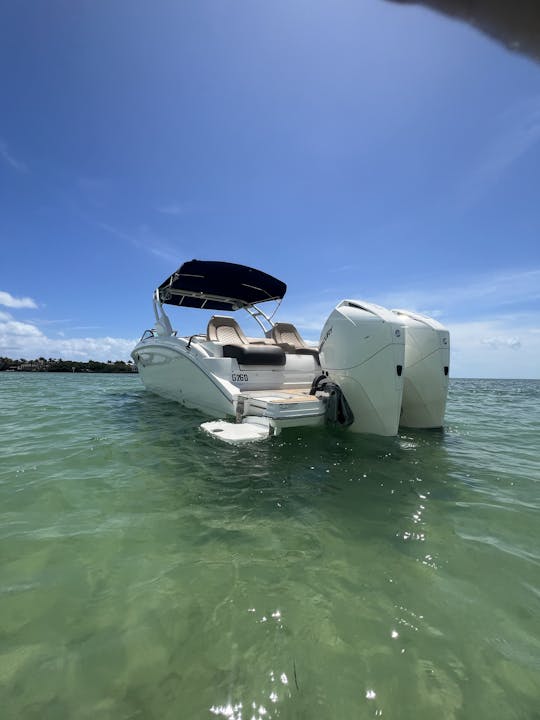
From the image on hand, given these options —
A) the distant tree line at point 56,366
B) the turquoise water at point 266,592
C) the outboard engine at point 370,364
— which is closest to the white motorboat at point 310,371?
the outboard engine at point 370,364

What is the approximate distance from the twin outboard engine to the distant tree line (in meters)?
29.4

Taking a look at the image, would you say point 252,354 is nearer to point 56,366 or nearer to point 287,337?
point 287,337

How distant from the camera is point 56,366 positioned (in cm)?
3241

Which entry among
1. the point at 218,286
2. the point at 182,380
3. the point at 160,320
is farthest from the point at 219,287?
the point at 182,380

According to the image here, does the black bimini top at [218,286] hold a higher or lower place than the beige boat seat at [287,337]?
higher

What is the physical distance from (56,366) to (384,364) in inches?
1392

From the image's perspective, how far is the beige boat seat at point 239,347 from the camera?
256 inches

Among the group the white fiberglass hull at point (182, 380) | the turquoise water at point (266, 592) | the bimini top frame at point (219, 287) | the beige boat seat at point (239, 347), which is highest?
the bimini top frame at point (219, 287)

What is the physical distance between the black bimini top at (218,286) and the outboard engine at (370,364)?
430 cm

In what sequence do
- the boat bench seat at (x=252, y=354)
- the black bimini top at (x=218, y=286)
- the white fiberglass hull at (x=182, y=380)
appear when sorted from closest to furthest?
the white fiberglass hull at (x=182, y=380) < the boat bench seat at (x=252, y=354) < the black bimini top at (x=218, y=286)

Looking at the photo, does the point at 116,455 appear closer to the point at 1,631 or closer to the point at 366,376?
the point at 1,631

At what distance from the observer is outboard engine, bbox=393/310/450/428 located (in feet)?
18.3

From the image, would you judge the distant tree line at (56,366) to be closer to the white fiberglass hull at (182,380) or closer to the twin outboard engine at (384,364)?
the white fiberglass hull at (182,380)

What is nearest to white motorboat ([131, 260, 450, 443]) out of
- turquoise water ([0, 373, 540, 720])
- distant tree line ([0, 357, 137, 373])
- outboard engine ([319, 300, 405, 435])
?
outboard engine ([319, 300, 405, 435])
